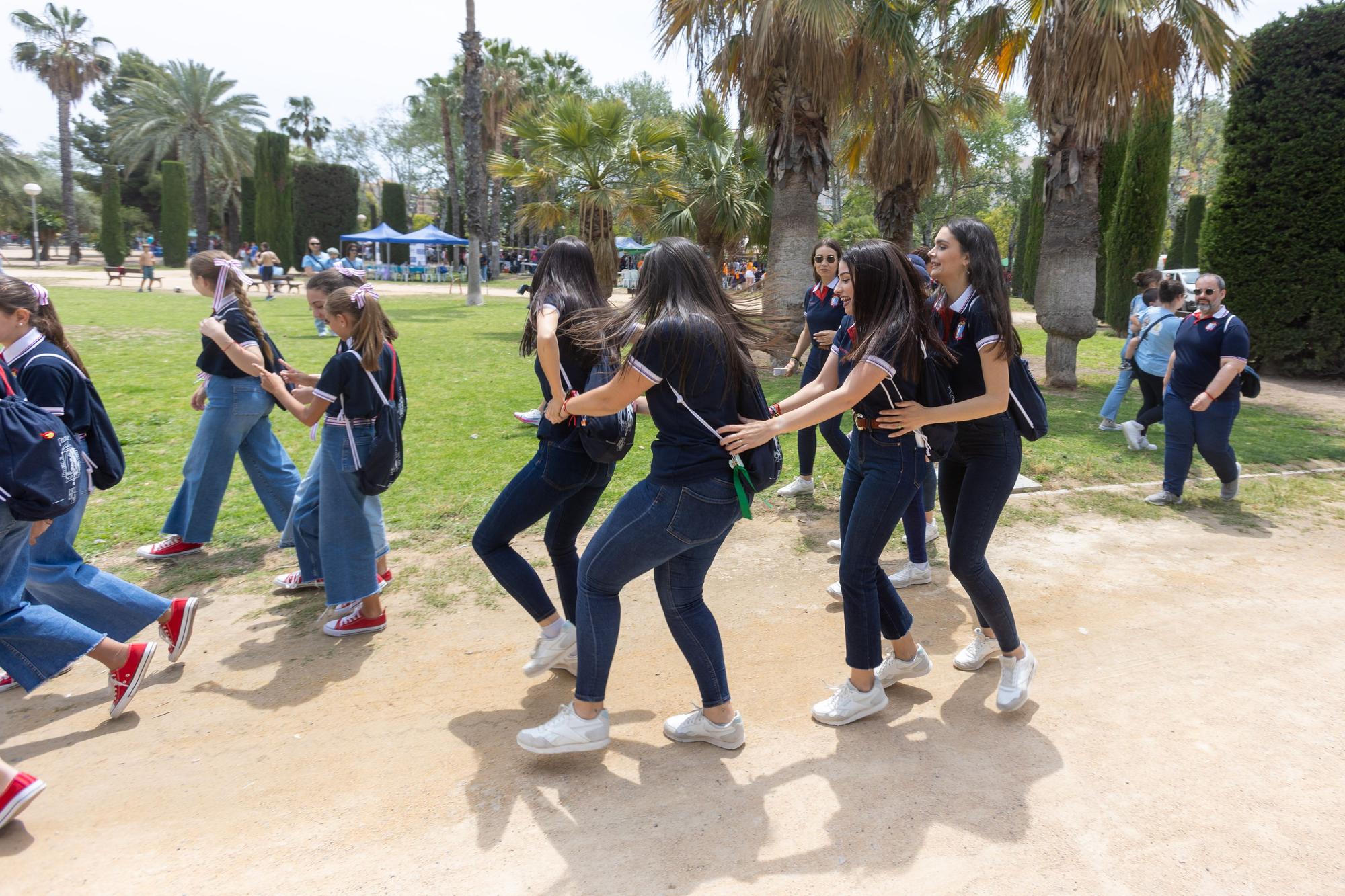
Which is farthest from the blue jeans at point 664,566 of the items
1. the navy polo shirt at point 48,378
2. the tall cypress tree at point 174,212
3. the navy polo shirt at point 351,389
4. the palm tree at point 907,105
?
the tall cypress tree at point 174,212

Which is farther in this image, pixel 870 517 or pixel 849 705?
pixel 849 705

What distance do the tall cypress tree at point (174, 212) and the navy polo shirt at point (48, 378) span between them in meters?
41.2

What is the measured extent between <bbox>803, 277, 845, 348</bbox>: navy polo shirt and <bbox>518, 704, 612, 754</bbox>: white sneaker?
3515mm

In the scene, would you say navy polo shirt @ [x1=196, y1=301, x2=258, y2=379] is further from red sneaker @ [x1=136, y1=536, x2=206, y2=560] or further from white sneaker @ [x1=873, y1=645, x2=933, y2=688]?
white sneaker @ [x1=873, y1=645, x2=933, y2=688]

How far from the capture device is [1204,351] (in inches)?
259

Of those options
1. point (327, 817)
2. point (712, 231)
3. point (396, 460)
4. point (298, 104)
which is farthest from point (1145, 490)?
point (298, 104)

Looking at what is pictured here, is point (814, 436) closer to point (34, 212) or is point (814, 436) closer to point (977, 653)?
point (977, 653)

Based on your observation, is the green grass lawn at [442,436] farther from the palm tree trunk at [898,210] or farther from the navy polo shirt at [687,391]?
the palm tree trunk at [898,210]

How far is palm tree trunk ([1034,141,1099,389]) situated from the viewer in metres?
11.3

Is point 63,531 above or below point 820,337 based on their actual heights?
below

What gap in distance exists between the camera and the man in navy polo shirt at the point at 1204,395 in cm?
642

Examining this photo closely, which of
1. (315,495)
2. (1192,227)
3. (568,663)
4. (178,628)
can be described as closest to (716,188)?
(315,495)

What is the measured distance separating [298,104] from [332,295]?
6043 centimetres

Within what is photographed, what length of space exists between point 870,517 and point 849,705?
0.78 m
